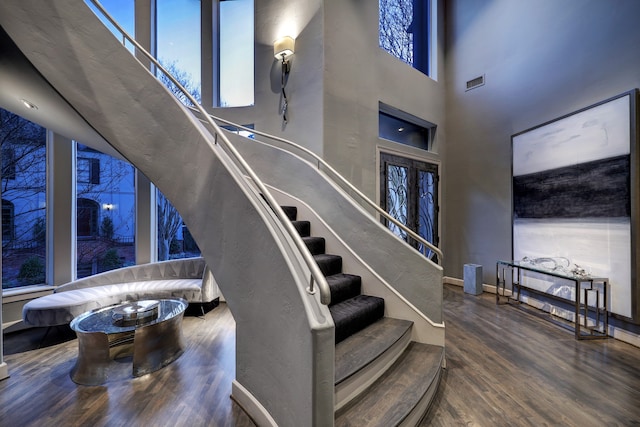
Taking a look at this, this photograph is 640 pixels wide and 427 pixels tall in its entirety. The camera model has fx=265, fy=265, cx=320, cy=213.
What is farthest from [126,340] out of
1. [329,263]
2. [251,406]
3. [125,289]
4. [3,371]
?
[329,263]

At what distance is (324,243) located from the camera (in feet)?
10.2

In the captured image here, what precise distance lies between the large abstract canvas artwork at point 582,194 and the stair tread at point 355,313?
2.89m

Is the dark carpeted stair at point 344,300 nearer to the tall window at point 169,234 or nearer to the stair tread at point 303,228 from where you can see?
the stair tread at point 303,228

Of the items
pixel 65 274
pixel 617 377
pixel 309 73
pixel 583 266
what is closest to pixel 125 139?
pixel 309 73

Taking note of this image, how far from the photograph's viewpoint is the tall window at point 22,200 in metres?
3.79

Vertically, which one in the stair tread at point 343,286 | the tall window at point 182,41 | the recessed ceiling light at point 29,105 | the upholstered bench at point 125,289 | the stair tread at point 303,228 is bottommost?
the upholstered bench at point 125,289

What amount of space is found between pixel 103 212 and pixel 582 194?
282 inches

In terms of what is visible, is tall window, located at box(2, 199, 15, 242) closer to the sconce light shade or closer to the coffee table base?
the coffee table base

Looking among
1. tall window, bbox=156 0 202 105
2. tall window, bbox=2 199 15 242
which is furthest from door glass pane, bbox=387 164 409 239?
tall window, bbox=2 199 15 242

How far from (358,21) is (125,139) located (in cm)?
389

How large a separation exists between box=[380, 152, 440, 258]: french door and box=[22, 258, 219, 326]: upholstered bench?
10.8ft

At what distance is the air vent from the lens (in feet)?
16.7

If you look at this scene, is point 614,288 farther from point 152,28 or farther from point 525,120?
point 152,28

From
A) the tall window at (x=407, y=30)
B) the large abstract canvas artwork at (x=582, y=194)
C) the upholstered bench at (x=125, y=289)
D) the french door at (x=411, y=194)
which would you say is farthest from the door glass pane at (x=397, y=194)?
the upholstered bench at (x=125, y=289)
